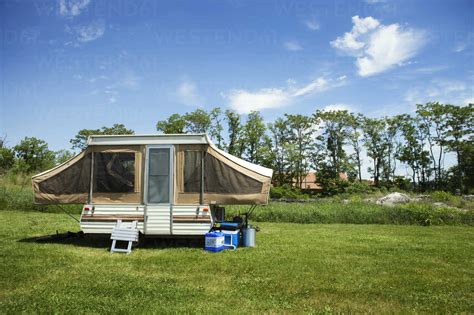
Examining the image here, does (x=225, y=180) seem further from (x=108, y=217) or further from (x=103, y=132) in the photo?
(x=103, y=132)

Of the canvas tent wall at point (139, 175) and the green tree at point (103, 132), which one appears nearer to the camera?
the canvas tent wall at point (139, 175)

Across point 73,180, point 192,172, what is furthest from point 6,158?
point 192,172

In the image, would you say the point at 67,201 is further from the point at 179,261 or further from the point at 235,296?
the point at 235,296

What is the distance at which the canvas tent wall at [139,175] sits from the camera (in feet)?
30.2

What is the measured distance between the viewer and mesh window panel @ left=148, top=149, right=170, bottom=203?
9.23 meters

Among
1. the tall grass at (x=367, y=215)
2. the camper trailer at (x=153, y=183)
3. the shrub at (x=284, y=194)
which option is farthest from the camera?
the shrub at (x=284, y=194)

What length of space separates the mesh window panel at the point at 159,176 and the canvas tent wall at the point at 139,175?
0.18m

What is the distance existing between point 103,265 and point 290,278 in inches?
139

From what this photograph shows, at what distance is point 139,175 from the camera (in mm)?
9359

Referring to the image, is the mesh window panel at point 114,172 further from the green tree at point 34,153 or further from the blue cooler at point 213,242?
the green tree at point 34,153

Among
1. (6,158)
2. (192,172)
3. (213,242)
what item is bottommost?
(213,242)

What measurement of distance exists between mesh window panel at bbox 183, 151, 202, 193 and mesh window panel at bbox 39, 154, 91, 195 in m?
2.49

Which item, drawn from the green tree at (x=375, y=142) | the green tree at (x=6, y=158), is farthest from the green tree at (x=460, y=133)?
the green tree at (x=6, y=158)

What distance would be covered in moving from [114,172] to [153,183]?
107cm
